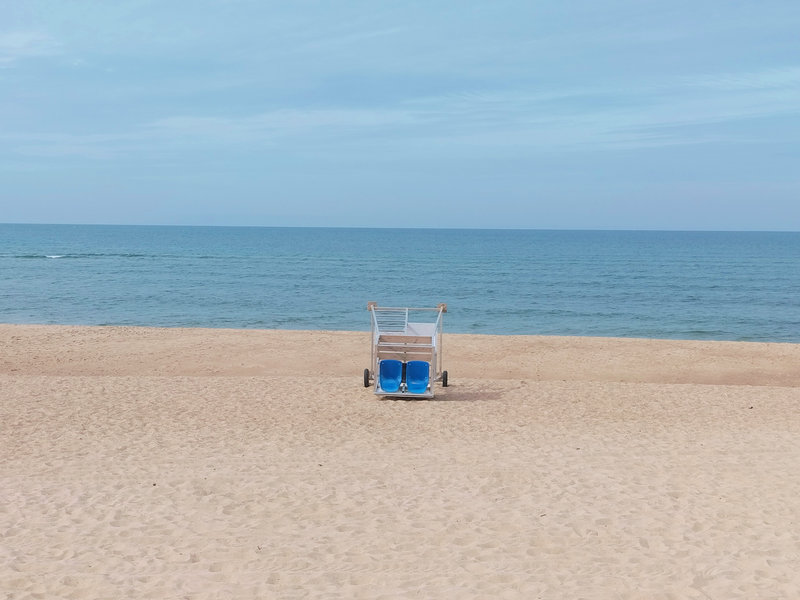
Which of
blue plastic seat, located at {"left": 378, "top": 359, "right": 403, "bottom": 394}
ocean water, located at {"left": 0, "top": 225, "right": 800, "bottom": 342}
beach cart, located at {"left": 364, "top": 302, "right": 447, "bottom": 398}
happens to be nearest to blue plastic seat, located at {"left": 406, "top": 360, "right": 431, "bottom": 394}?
beach cart, located at {"left": 364, "top": 302, "right": 447, "bottom": 398}

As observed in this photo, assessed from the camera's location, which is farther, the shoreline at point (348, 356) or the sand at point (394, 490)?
the shoreline at point (348, 356)

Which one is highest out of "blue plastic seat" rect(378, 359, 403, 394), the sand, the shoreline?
"blue plastic seat" rect(378, 359, 403, 394)

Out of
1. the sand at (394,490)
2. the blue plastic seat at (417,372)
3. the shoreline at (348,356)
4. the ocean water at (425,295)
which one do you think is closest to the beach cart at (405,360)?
the blue plastic seat at (417,372)

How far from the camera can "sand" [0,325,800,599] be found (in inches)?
213

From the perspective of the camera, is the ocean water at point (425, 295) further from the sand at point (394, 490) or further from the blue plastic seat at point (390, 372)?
the sand at point (394, 490)

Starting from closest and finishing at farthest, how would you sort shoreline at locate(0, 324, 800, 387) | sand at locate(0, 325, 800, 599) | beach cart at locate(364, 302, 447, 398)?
1. sand at locate(0, 325, 800, 599)
2. beach cart at locate(364, 302, 447, 398)
3. shoreline at locate(0, 324, 800, 387)

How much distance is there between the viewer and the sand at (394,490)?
5406 mm

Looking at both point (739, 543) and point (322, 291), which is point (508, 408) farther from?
point (322, 291)

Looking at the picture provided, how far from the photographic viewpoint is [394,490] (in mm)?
7410

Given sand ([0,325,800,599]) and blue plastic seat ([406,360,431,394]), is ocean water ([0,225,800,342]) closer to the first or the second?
blue plastic seat ([406,360,431,394])

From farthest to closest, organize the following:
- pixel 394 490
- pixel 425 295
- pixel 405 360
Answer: pixel 425 295 < pixel 405 360 < pixel 394 490

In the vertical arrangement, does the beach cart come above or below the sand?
above

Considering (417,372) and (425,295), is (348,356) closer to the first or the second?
→ (417,372)

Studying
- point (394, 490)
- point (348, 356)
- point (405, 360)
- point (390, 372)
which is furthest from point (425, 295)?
point (394, 490)
